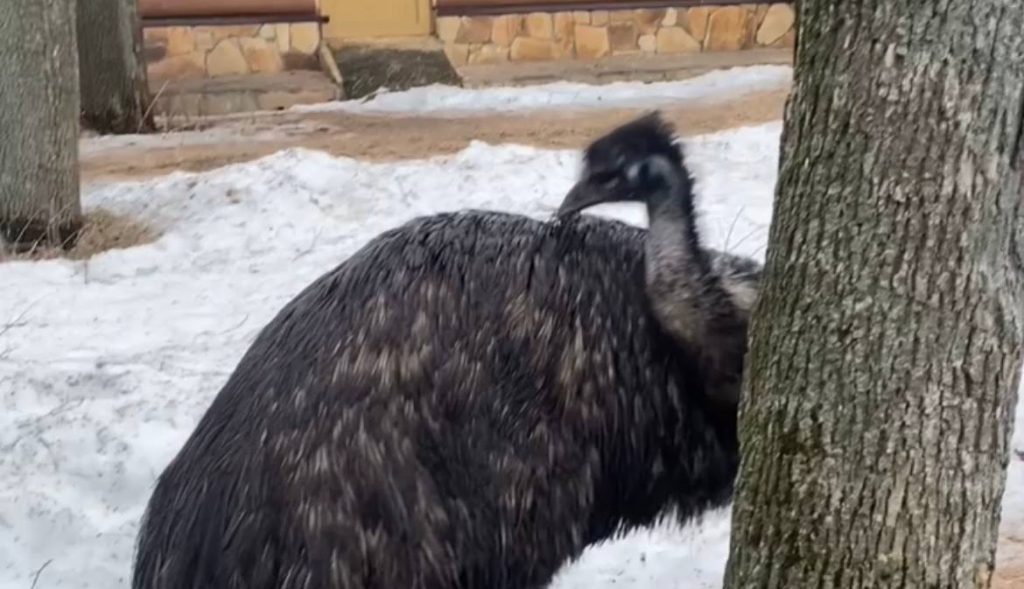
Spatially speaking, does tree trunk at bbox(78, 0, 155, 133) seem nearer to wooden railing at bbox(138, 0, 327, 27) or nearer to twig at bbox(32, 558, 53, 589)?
wooden railing at bbox(138, 0, 327, 27)

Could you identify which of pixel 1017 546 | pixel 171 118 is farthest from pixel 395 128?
pixel 1017 546

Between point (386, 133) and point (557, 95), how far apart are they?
201 centimetres

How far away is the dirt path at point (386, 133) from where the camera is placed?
33.6 ft

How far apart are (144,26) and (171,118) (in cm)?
133

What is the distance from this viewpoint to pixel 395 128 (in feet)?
37.6

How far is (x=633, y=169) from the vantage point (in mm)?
3545

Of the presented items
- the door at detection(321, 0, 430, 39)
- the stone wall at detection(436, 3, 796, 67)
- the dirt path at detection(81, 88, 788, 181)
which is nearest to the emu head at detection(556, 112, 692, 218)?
the dirt path at detection(81, 88, 788, 181)

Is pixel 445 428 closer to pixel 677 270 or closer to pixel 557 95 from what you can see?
pixel 677 270

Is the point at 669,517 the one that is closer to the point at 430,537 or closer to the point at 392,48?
the point at 430,537

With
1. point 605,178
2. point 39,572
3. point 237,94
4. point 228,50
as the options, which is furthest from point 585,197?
point 228,50

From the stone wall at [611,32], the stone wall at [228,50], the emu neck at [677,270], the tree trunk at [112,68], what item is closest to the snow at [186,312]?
the emu neck at [677,270]

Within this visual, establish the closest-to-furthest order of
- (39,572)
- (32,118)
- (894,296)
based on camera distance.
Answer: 1. (894,296)
2. (39,572)
3. (32,118)

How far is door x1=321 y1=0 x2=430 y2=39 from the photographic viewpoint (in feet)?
45.7

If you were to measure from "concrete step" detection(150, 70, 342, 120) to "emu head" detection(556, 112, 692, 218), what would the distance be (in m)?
9.38
